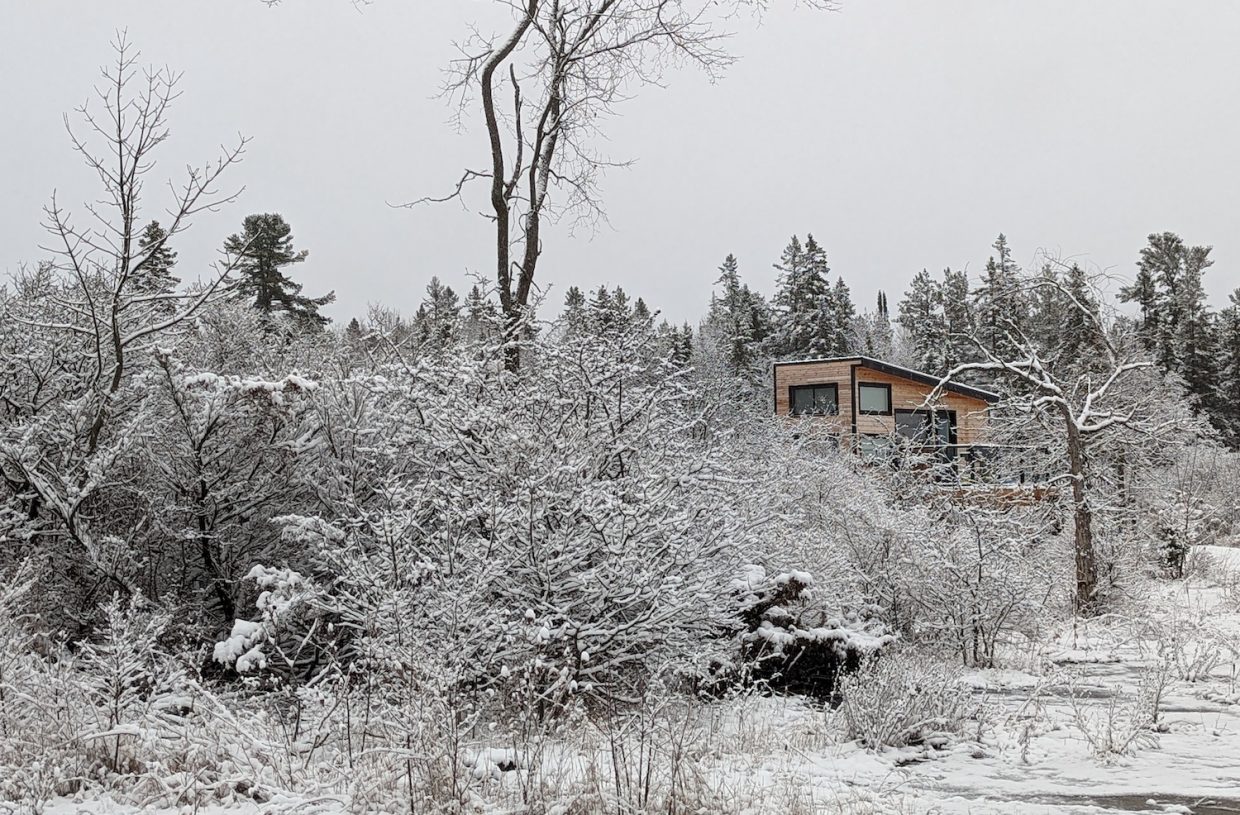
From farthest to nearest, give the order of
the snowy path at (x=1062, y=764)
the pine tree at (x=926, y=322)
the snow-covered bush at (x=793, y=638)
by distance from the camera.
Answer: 1. the pine tree at (x=926, y=322)
2. the snow-covered bush at (x=793, y=638)
3. the snowy path at (x=1062, y=764)

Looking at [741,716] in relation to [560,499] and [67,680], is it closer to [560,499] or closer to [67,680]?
[560,499]

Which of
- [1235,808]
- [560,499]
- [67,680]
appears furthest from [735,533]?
[67,680]

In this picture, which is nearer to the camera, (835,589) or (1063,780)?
(1063,780)

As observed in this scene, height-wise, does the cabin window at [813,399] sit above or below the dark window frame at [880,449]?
above

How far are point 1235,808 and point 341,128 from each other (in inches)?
652

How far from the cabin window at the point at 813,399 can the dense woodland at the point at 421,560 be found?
1827 cm

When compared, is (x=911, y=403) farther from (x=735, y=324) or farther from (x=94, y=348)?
(x=94, y=348)

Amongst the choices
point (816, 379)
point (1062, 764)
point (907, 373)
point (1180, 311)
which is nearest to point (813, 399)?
point (816, 379)

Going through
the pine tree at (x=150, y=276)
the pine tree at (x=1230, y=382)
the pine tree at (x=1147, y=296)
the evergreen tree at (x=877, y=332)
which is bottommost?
the pine tree at (x=150, y=276)

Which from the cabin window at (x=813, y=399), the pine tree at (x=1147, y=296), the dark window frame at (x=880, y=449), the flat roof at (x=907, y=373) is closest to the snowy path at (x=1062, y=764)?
the dark window frame at (x=880, y=449)

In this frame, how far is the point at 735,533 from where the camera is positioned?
8.44 metres

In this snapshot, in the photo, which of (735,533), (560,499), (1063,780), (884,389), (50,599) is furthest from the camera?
(884,389)

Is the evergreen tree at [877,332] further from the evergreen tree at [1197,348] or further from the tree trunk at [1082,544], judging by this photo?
the tree trunk at [1082,544]

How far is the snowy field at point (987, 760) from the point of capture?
4676 mm
